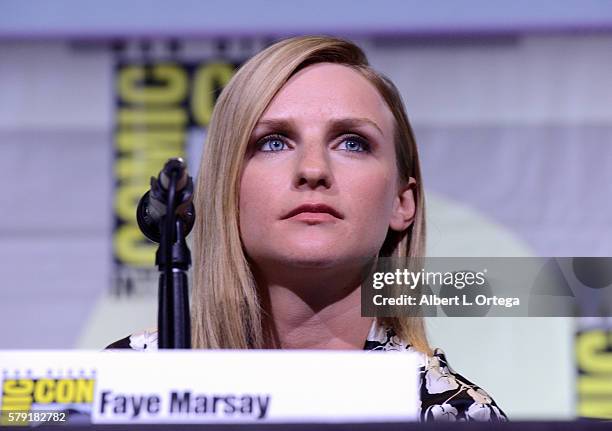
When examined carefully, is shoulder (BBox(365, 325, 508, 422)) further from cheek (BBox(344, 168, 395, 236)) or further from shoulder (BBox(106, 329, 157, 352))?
shoulder (BBox(106, 329, 157, 352))

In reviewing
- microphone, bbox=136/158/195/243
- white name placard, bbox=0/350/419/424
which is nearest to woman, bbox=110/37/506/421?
microphone, bbox=136/158/195/243

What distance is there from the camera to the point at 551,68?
127 inches

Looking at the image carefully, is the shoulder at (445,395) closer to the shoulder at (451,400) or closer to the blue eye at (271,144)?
the shoulder at (451,400)

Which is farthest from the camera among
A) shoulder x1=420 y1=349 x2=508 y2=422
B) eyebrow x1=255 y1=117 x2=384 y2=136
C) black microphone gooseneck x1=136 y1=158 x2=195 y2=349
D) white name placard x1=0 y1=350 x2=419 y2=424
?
eyebrow x1=255 y1=117 x2=384 y2=136

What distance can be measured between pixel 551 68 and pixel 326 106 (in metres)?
1.69

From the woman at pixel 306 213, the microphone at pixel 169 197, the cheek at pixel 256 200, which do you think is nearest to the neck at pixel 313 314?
the woman at pixel 306 213

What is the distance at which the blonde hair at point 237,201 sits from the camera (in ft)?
5.73

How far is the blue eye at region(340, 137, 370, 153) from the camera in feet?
5.68

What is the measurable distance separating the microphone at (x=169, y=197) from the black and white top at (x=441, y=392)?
0.51 metres

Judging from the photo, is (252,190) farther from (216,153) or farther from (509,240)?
(509,240)

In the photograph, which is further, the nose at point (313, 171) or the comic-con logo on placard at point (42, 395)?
the nose at point (313, 171)

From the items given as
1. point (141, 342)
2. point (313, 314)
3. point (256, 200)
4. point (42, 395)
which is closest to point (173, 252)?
point (42, 395)

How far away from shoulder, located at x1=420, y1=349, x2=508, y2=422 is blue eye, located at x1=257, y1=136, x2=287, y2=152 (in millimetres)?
462

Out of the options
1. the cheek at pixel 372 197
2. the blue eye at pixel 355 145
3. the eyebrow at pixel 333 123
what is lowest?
the cheek at pixel 372 197
